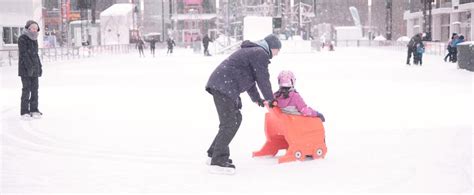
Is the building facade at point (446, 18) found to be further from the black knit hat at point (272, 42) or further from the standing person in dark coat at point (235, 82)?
the standing person in dark coat at point (235, 82)

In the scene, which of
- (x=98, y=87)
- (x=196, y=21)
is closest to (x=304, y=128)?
(x=98, y=87)

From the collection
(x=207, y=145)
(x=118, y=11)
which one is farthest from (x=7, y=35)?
(x=207, y=145)

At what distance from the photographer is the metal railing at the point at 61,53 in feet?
89.7

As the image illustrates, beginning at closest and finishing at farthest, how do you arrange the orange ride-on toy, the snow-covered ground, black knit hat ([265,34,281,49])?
the snow-covered ground, black knit hat ([265,34,281,49]), the orange ride-on toy

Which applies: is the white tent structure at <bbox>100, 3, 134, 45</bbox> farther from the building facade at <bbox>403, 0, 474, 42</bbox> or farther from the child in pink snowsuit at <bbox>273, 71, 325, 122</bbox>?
the child in pink snowsuit at <bbox>273, 71, 325, 122</bbox>

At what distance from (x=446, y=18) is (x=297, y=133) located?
5787cm

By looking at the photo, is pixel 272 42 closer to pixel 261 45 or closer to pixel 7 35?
pixel 261 45

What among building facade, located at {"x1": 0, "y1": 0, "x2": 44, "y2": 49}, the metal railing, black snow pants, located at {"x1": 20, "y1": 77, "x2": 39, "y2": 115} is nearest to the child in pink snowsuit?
black snow pants, located at {"x1": 20, "y1": 77, "x2": 39, "y2": 115}

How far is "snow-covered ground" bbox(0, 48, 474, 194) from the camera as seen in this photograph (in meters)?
5.25

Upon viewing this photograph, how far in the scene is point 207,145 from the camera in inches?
284

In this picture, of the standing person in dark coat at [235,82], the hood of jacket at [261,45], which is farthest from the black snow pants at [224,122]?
the hood of jacket at [261,45]

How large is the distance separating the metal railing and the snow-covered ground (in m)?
14.9

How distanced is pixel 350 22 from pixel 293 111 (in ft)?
313

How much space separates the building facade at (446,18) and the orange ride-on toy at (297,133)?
154 feet
